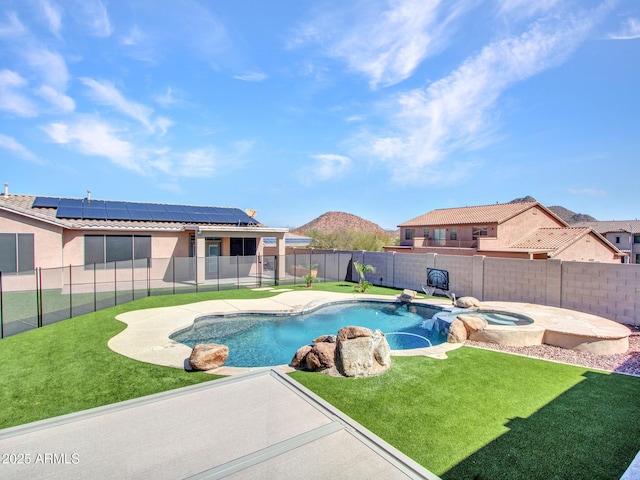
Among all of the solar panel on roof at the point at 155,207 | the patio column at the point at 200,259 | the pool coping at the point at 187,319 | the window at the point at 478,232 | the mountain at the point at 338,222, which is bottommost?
the pool coping at the point at 187,319

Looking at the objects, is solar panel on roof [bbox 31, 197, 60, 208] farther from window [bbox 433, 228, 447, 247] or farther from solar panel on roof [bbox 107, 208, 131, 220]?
window [bbox 433, 228, 447, 247]

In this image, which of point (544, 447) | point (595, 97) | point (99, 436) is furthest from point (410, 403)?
point (595, 97)

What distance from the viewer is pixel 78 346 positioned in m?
7.70

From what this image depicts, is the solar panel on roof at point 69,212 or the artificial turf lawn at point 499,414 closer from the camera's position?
the artificial turf lawn at point 499,414

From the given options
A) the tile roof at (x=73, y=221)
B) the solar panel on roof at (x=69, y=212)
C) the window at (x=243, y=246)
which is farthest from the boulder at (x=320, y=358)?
Answer: the solar panel on roof at (x=69, y=212)

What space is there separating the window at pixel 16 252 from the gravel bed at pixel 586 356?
17234 millimetres

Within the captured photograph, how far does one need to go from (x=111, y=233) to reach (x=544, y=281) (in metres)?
19.3

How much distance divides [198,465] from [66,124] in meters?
18.2

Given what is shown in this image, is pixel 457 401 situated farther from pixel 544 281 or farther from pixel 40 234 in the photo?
pixel 40 234

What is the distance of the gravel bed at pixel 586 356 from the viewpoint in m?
6.86

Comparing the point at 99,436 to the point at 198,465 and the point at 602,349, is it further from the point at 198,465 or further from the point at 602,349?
the point at 602,349

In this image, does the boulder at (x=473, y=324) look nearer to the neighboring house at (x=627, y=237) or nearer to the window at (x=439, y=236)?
the window at (x=439, y=236)

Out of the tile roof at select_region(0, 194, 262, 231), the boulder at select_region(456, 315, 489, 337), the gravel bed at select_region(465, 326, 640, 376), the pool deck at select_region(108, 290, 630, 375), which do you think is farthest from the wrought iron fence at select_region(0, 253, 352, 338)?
the gravel bed at select_region(465, 326, 640, 376)

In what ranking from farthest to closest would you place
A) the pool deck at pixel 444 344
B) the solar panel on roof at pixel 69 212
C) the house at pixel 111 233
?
the solar panel on roof at pixel 69 212 → the house at pixel 111 233 → the pool deck at pixel 444 344
